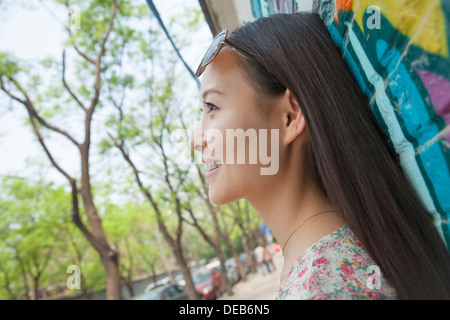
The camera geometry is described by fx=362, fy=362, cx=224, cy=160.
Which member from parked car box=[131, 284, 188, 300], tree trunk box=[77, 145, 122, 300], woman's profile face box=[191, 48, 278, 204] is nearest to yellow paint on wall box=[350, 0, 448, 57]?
woman's profile face box=[191, 48, 278, 204]

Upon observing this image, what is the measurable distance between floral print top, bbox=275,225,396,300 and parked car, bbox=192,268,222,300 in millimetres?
16802

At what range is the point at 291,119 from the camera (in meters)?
1.45

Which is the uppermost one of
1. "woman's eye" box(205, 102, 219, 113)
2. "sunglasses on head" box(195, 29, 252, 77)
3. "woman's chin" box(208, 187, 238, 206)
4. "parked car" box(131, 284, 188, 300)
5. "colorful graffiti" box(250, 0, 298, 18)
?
"colorful graffiti" box(250, 0, 298, 18)

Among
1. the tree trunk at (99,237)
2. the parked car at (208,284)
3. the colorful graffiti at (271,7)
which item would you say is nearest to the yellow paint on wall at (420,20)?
the colorful graffiti at (271,7)

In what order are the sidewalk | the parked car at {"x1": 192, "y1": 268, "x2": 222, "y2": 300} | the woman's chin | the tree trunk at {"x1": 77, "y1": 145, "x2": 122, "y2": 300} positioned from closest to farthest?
the woman's chin, the tree trunk at {"x1": 77, "y1": 145, "x2": 122, "y2": 300}, the sidewalk, the parked car at {"x1": 192, "y1": 268, "x2": 222, "y2": 300}

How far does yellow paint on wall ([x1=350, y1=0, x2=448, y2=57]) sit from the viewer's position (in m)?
0.75

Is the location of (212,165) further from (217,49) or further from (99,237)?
(99,237)

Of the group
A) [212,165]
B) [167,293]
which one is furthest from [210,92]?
[167,293]

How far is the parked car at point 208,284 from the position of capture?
56.7ft

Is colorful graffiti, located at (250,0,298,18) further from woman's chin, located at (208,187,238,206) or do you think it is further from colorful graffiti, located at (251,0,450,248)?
woman's chin, located at (208,187,238,206)

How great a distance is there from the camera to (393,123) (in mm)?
1146

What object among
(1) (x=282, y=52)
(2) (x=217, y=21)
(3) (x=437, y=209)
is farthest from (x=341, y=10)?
(2) (x=217, y=21)

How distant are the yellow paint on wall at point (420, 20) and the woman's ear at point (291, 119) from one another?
0.50 m
